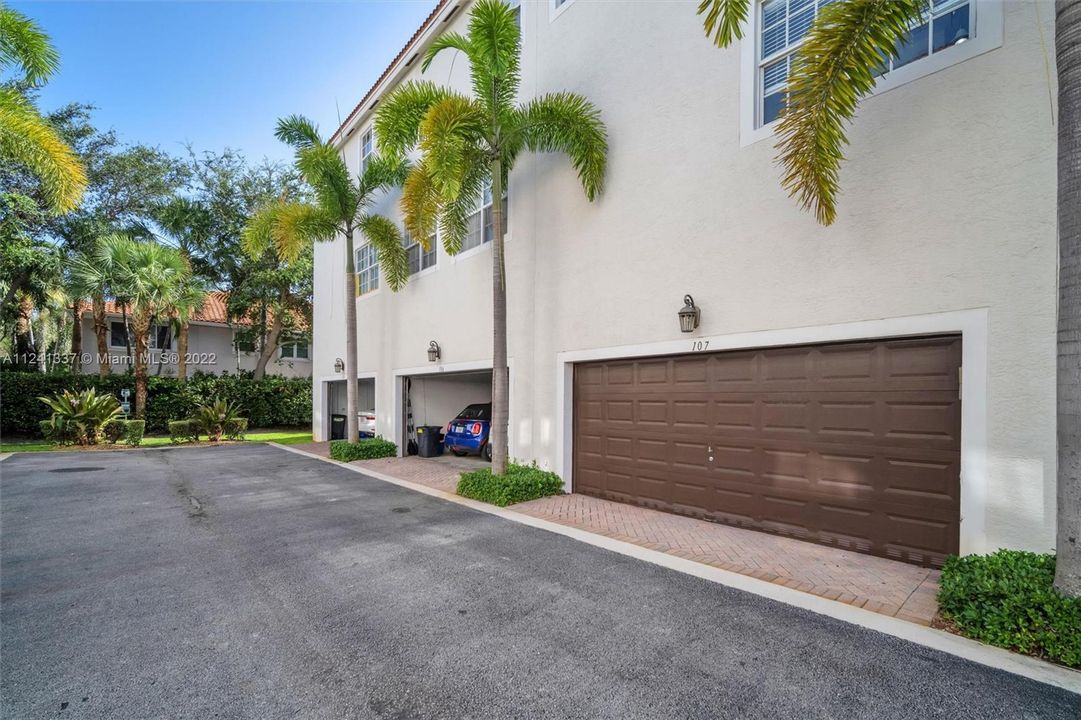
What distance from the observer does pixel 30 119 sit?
33.6 ft

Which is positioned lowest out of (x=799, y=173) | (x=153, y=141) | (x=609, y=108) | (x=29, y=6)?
(x=799, y=173)

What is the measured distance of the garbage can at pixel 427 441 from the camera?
14.3 m

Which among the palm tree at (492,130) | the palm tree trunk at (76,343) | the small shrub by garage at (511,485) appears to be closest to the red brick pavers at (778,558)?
the small shrub by garage at (511,485)

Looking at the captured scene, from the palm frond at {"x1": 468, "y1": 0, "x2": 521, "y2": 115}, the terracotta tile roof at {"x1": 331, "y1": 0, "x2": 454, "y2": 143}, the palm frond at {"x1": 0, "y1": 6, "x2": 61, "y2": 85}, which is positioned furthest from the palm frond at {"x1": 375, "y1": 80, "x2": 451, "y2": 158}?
the palm frond at {"x1": 0, "y1": 6, "x2": 61, "y2": 85}

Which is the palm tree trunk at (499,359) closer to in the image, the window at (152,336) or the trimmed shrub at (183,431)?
the trimmed shrub at (183,431)

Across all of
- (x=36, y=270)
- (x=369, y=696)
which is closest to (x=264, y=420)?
(x=36, y=270)

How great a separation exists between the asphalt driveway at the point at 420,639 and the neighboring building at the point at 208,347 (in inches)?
866

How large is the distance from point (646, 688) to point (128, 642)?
3.70 meters

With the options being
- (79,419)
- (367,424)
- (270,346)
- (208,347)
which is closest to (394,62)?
(367,424)

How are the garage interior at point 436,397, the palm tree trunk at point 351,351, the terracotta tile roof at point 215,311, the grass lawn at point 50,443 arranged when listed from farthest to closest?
the terracotta tile roof at point 215,311
the grass lawn at point 50,443
the garage interior at point 436,397
the palm tree trunk at point 351,351

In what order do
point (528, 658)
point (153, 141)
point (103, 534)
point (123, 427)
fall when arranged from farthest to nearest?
point (153, 141) < point (123, 427) < point (103, 534) < point (528, 658)

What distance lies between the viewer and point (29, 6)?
33.7ft

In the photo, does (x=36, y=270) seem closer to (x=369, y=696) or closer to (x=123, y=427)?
→ (x=123, y=427)

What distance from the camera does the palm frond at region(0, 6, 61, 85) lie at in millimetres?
9875
